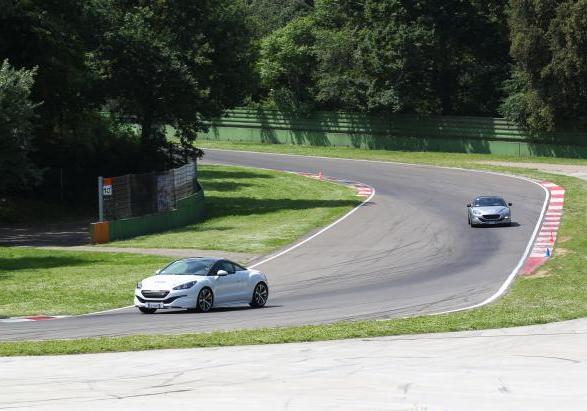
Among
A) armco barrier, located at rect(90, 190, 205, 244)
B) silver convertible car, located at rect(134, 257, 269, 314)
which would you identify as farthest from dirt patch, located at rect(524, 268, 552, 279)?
armco barrier, located at rect(90, 190, 205, 244)

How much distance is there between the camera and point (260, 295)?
27594mm

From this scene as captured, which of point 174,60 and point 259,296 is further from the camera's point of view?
point 174,60

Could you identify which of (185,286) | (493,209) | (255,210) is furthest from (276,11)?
(185,286)

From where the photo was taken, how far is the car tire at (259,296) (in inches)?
1078

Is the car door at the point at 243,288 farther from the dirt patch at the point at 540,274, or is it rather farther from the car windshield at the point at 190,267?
the dirt patch at the point at 540,274

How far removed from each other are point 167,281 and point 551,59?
52.2 meters

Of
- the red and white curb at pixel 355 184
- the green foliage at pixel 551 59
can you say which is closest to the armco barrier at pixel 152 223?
the red and white curb at pixel 355 184

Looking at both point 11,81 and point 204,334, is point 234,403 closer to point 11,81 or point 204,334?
point 204,334

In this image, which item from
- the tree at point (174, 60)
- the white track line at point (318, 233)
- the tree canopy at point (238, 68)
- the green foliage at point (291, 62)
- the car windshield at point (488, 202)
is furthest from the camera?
the green foliage at point (291, 62)

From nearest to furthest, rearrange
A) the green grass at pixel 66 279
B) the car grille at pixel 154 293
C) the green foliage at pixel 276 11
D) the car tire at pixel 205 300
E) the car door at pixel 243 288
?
the car grille at pixel 154 293 < the car tire at pixel 205 300 < the car door at pixel 243 288 < the green grass at pixel 66 279 < the green foliage at pixel 276 11

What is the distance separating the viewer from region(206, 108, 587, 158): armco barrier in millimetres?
77125

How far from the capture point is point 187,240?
44219 millimetres

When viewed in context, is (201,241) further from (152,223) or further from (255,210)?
(255,210)

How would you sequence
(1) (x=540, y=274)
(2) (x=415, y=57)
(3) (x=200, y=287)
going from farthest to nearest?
(2) (x=415, y=57), (1) (x=540, y=274), (3) (x=200, y=287)
